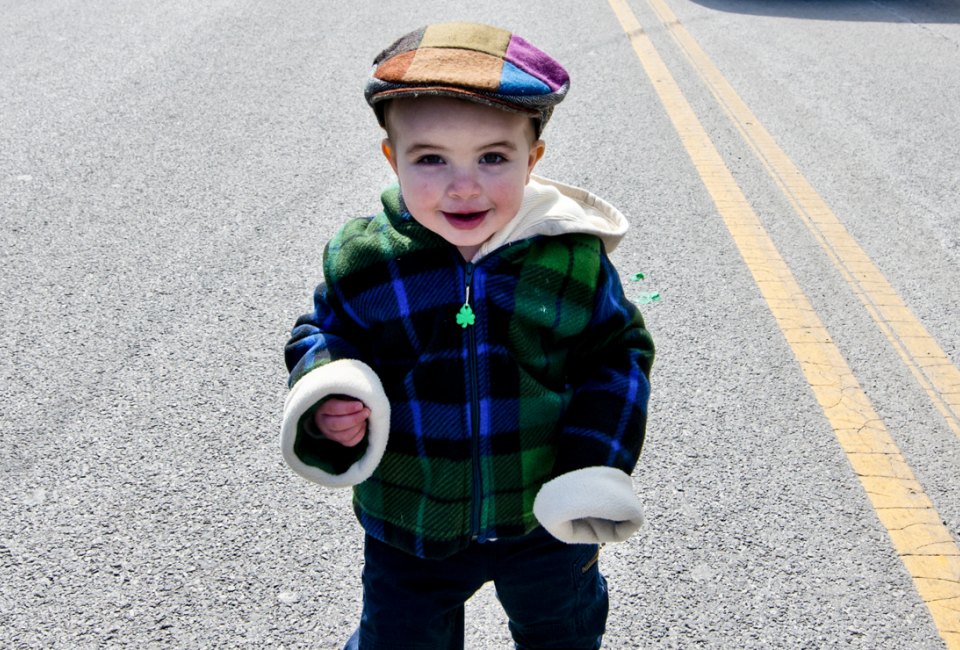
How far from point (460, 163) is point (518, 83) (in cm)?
17

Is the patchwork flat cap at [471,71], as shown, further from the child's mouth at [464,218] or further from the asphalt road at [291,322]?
the asphalt road at [291,322]

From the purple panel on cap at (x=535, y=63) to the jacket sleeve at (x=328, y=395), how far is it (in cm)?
55

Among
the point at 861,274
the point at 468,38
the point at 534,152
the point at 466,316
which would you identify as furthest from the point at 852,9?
the point at 466,316

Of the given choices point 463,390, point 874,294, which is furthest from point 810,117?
point 463,390

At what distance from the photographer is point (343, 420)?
1795 millimetres

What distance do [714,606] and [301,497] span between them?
3.97 feet

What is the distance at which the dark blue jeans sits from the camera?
6.42ft

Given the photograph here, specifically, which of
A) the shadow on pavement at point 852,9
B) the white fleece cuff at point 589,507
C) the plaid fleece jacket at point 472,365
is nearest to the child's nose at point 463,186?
the plaid fleece jacket at point 472,365

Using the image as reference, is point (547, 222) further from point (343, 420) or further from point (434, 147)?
point (343, 420)

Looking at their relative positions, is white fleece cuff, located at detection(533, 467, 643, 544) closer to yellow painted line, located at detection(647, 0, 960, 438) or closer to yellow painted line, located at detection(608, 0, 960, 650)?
yellow painted line, located at detection(608, 0, 960, 650)

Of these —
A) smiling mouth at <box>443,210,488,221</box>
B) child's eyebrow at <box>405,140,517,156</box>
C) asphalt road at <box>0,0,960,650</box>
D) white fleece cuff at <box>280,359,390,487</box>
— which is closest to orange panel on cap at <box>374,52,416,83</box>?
child's eyebrow at <box>405,140,517,156</box>

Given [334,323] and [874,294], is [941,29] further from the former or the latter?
[334,323]

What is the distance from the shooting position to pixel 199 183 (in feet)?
16.8

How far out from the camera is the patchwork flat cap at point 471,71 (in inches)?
66.8
